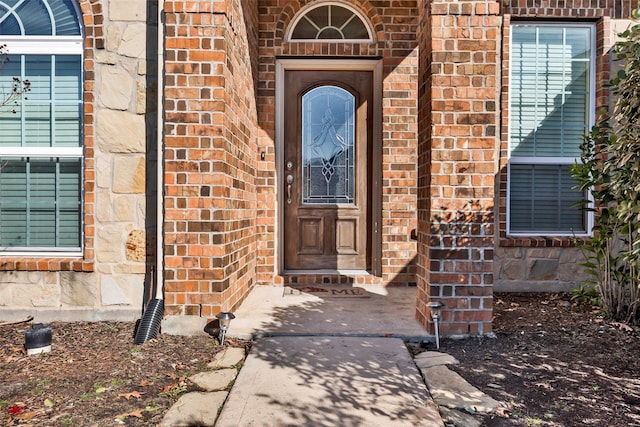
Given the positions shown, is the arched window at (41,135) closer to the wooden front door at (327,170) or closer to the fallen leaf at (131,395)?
the fallen leaf at (131,395)

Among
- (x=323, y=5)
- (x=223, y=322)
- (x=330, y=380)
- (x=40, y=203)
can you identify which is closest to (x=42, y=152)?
(x=40, y=203)

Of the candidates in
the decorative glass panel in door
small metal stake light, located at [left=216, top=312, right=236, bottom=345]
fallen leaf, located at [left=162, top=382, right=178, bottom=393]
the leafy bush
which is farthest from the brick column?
the decorative glass panel in door

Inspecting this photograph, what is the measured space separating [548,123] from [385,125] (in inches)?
66.3

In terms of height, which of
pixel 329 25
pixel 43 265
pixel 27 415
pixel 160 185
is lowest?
pixel 27 415

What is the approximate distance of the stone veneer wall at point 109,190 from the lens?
10.7 ft

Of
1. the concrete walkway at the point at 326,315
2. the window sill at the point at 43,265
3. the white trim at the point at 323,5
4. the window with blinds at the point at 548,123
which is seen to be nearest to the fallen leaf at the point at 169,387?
the concrete walkway at the point at 326,315

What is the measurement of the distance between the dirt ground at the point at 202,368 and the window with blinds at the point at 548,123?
1.39 meters

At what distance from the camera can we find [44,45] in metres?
3.39

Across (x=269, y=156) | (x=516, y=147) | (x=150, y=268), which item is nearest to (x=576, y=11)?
(x=516, y=147)

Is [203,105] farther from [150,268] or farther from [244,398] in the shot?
[244,398]

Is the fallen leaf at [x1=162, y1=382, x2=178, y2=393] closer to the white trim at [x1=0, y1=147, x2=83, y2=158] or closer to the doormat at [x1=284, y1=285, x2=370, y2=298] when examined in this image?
the doormat at [x1=284, y1=285, x2=370, y2=298]

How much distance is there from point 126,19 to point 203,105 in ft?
3.29

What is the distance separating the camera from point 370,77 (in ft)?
14.9

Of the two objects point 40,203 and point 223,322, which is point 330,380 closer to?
point 223,322
